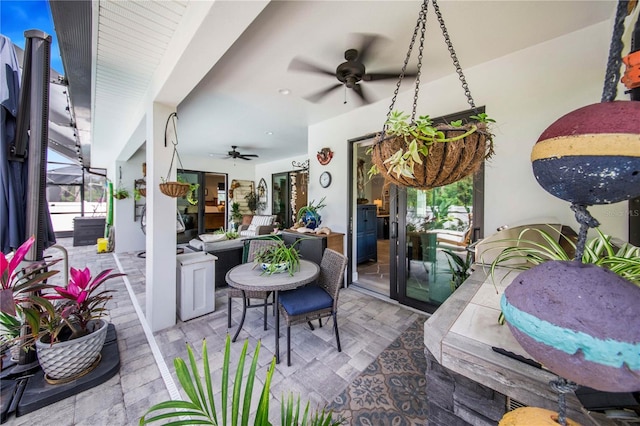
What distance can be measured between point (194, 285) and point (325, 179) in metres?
2.46

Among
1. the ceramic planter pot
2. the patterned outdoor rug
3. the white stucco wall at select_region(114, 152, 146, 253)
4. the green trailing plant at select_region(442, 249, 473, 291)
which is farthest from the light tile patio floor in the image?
the white stucco wall at select_region(114, 152, 146, 253)

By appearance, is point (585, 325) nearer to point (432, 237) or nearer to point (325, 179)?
point (432, 237)

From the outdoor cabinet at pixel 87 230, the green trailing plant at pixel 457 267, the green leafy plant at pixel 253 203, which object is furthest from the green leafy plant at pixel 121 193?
the green trailing plant at pixel 457 267

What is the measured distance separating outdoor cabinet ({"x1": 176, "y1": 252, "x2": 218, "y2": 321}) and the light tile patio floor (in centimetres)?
12

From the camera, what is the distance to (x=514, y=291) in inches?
18.1

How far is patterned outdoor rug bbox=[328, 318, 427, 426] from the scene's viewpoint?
1505 mm

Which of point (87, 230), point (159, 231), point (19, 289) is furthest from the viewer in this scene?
point (87, 230)

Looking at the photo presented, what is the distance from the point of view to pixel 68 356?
5.41 feet

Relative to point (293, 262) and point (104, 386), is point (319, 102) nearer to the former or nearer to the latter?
point (293, 262)

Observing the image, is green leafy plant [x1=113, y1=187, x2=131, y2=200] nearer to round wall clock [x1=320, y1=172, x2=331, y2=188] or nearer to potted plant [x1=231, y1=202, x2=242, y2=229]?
potted plant [x1=231, y1=202, x2=242, y2=229]

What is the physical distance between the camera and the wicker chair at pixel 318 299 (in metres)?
1.99

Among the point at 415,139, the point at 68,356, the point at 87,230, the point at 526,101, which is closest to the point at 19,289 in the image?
the point at 68,356

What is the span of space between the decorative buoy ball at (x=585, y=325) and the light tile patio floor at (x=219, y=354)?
1.66 metres

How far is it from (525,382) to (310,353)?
1.82 m
